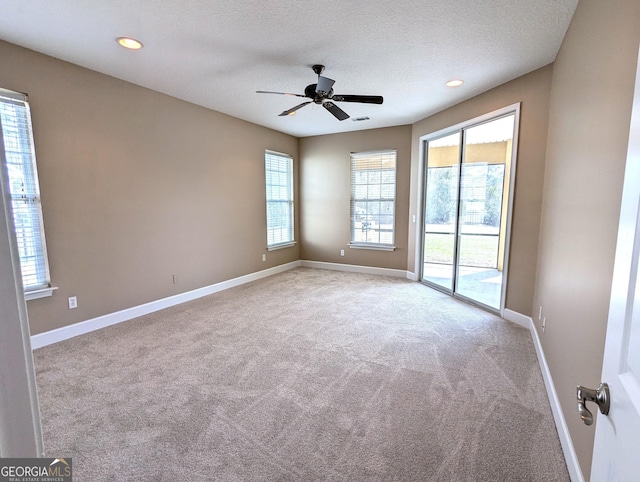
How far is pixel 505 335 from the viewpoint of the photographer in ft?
10.4

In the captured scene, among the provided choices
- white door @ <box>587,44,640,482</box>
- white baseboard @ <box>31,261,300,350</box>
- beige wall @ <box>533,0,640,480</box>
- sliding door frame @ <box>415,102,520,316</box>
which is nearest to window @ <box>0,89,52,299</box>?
white baseboard @ <box>31,261,300,350</box>

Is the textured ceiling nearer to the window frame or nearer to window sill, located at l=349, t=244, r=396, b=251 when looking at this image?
the window frame

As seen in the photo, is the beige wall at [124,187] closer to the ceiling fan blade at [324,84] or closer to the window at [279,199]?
the window at [279,199]

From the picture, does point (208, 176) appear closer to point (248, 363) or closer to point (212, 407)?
point (248, 363)

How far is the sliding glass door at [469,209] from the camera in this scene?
389 cm

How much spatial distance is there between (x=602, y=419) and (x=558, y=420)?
1454 mm

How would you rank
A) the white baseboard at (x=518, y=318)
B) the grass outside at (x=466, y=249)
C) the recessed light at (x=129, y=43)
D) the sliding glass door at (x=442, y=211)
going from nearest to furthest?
the recessed light at (x=129, y=43) → the white baseboard at (x=518, y=318) → the grass outside at (x=466, y=249) → the sliding glass door at (x=442, y=211)

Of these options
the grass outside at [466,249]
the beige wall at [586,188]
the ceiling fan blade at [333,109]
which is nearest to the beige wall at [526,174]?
the beige wall at [586,188]

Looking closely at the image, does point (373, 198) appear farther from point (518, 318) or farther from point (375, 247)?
point (518, 318)

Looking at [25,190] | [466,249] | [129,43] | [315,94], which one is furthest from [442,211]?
[25,190]

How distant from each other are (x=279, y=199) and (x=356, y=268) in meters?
2.02

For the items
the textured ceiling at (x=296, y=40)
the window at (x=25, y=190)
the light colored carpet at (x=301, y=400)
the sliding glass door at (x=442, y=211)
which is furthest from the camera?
the sliding glass door at (x=442, y=211)

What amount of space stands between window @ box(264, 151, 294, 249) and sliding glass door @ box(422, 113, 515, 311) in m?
2.65

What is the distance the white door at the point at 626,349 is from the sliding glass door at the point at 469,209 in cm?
314
